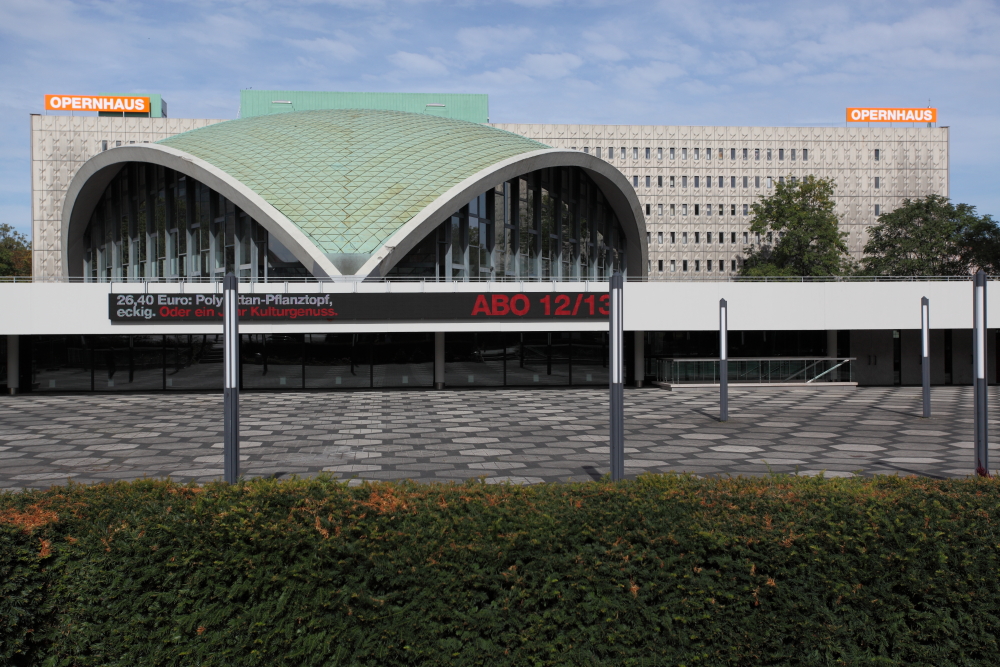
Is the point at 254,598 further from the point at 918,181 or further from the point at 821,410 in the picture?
the point at 918,181

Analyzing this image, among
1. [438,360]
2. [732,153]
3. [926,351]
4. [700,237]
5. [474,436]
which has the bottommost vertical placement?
[474,436]

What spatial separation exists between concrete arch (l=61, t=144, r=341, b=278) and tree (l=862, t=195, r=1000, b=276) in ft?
135

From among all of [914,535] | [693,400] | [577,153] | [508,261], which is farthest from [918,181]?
[914,535]

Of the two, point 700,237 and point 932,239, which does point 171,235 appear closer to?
point 932,239

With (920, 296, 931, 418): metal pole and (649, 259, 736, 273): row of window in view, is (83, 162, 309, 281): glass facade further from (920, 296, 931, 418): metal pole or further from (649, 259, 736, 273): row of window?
(649, 259, 736, 273): row of window

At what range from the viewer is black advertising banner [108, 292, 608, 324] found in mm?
23969

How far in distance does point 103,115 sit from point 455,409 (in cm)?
5970

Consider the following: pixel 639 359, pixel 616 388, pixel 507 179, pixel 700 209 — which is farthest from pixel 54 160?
pixel 616 388

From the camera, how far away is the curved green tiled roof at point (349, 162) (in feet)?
93.5

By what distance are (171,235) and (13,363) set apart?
9327mm

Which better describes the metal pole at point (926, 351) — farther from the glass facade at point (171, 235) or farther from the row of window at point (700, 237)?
the row of window at point (700, 237)

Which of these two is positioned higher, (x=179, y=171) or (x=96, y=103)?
(x=96, y=103)

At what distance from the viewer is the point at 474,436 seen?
15.2m

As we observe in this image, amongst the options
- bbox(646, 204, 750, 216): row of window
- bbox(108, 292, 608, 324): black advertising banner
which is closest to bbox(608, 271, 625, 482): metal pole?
bbox(108, 292, 608, 324): black advertising banner
